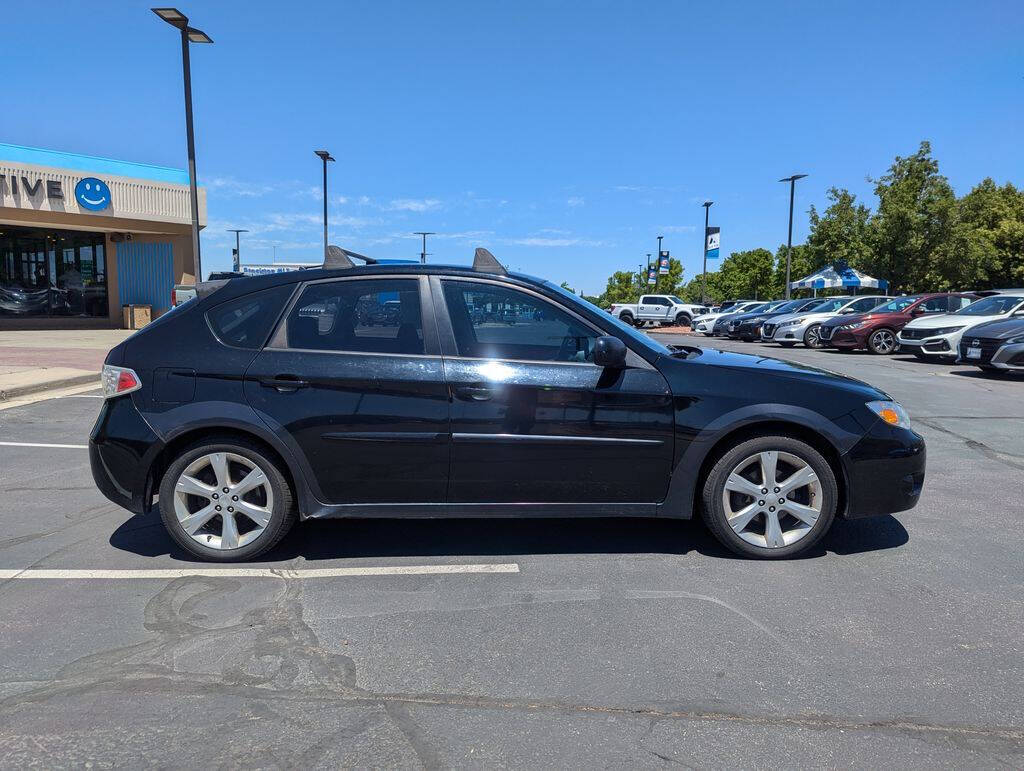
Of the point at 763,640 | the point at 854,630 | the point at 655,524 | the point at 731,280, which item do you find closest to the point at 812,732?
the point at 763,640

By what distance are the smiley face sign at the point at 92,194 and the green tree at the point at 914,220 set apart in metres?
32.2

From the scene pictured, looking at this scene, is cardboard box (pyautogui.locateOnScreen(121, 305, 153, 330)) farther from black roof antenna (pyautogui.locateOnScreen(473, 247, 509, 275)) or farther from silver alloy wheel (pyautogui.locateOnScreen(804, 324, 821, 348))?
black roof antenna (pyautogui.locateOnScreen(473, 247, 509, 275))

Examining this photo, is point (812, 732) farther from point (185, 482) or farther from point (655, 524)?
point (185, 482)

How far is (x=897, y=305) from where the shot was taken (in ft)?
66.8

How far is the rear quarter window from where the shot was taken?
4086mm

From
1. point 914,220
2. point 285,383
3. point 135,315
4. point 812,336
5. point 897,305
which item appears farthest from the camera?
point 914,220

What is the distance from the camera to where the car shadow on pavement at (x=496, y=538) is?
4.30 m

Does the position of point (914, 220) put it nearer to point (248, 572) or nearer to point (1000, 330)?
point (1000, 330)

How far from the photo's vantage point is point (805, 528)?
411 cm

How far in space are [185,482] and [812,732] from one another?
3.24m

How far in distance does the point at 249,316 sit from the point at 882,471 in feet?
11.9

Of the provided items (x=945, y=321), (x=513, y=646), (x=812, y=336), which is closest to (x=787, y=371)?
(x=513, y=646)

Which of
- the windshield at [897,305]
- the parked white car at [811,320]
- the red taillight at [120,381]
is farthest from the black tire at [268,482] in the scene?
the parked white car at [811,320]

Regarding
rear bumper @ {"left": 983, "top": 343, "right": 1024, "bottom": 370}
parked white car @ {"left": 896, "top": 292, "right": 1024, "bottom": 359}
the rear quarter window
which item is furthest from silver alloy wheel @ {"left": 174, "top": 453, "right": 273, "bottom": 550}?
parked white car @ {"left": 896, "top": 292, "right": 1024, "bottom": 359}
